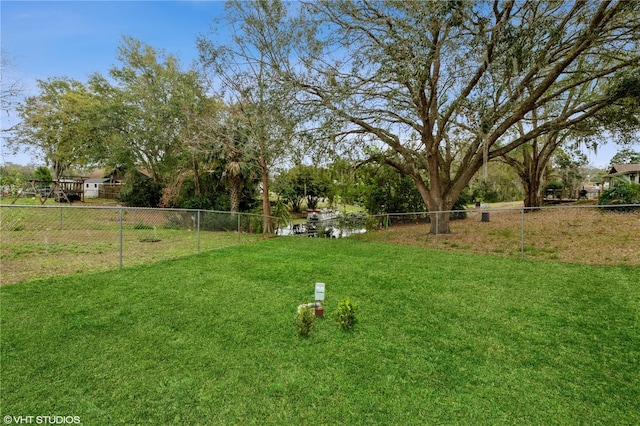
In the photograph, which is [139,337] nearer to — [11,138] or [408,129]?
[408,129]

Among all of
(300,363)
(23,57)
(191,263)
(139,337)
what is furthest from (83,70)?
(300,363)

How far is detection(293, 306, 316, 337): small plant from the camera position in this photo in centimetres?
331

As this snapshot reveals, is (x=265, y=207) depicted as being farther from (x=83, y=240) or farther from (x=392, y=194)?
(x=392, y=194)

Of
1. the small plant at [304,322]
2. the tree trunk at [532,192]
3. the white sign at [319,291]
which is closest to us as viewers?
the small plant at [304,322]

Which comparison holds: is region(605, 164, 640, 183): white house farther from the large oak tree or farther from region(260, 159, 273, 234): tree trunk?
region(260, 159, 273, 234): tree trunk

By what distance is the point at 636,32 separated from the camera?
22.4ft

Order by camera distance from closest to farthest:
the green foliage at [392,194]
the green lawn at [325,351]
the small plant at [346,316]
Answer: the green lawn at [325,351] < the small plant at [346,316] < the green foliage at [392,194]

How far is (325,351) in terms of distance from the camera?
3.04 meters

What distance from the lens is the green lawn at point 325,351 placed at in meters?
2.22

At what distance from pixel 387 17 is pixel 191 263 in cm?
805

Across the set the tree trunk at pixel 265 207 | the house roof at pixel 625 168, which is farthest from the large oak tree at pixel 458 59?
the house roof at pixel 625 168

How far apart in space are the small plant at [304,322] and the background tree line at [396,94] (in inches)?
258

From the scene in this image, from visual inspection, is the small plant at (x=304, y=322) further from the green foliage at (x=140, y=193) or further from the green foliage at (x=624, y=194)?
the green foliage at (x=140, y=193)

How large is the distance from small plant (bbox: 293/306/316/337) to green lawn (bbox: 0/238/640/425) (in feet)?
0.30
